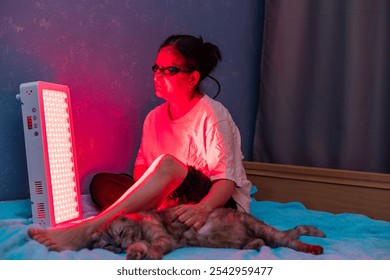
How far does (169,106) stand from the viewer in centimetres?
208

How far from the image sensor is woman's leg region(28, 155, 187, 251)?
138cm

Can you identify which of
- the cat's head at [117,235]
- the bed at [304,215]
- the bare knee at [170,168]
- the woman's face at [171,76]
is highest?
the woman's face at [171,76]

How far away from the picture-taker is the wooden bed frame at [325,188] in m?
2.11

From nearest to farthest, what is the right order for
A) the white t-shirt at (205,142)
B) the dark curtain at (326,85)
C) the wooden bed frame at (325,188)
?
the white t-shirt at (205,142) → the wooden bed frame at (325,188) → the dark curtain at (326,85)

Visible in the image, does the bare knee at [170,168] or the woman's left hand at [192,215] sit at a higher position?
the bare knee at [170,168]

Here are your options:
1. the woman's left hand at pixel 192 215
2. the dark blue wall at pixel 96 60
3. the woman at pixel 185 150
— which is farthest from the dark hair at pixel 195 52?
the woman's left hand at pixel 192 215

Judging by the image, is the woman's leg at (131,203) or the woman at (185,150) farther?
the woman at (185,150)

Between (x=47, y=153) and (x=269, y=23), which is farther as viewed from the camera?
(x=269, y=23)

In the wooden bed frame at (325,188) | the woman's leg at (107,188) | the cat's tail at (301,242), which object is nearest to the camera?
the cat's tail at (301,242)

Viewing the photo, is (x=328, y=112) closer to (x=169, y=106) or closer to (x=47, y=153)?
(x=169, y=106)

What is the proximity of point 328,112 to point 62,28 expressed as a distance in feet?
4.46

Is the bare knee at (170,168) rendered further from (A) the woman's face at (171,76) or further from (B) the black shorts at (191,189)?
(A) the woman's face at (171,76)

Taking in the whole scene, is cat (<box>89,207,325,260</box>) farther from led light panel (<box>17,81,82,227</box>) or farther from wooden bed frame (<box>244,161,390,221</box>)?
wooden bed frame (<box>244,161,390,221</box>)

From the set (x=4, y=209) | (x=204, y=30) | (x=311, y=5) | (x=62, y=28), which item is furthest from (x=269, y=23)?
(x=4, y=209)
